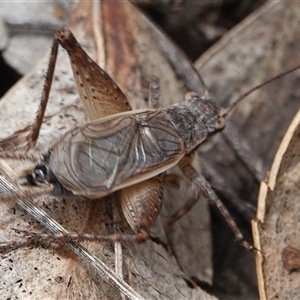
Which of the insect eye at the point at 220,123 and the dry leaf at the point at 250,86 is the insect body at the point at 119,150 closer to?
the insect eye at the point at 220,123

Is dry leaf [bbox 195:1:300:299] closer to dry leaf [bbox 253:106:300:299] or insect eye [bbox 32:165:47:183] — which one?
dry leaf [bbox 253:106:300:299]

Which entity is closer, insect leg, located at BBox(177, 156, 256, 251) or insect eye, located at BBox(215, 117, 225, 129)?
insect leg, located at BBox(177, 156, 256, 251)

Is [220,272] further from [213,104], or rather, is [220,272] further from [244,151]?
[213,104]

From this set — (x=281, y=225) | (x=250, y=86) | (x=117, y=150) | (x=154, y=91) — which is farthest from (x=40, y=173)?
(x=250, y=86)

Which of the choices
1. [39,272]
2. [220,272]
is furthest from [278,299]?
[39,272]

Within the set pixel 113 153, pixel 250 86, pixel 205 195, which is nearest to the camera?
pixel 113 153

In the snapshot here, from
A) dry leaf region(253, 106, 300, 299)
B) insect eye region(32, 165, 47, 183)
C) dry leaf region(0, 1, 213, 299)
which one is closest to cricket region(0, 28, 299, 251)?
insect eye region(32, 165, 47, 183)

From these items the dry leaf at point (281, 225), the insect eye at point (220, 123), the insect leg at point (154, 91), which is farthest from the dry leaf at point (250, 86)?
the dry leaf at point (281, 225)

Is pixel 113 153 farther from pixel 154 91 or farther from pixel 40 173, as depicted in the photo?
pixel 154 91
